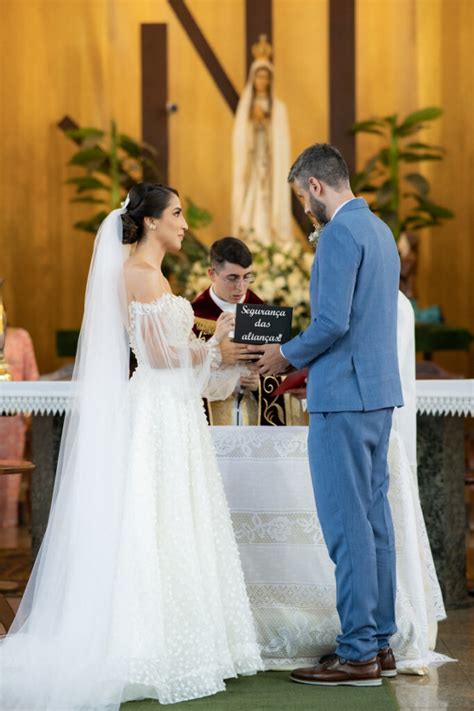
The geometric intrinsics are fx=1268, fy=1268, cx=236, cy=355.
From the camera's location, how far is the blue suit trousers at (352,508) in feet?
14.2

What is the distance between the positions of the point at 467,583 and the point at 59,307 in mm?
5792

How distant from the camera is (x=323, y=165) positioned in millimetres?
4379

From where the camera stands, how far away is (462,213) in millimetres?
11188

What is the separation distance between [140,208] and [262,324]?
24.0 inches

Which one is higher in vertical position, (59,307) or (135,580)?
(59,307)

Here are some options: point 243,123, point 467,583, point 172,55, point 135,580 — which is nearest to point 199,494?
point 135,580

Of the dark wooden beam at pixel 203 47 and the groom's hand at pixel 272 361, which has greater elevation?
the dark wooden beam at pixel 203 47

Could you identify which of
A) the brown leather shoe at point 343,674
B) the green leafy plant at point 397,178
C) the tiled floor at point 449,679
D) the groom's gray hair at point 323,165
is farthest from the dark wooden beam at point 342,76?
the brown leather shoe at point 343,674

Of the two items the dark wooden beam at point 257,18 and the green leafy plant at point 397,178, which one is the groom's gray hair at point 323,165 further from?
the dark wooden beam at point 257,18

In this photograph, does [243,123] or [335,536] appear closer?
[335,536]

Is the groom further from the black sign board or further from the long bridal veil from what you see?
the long bridal veil

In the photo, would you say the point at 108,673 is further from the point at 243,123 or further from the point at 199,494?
the point at 243,123

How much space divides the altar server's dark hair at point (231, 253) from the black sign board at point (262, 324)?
0.67 meters

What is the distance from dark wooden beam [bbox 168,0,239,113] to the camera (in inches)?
440
